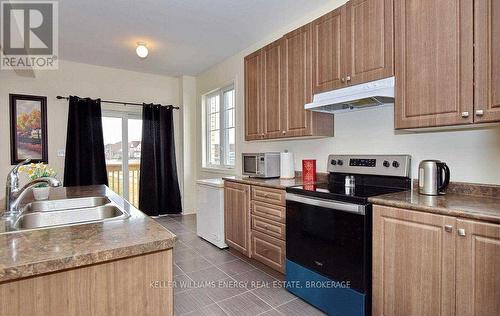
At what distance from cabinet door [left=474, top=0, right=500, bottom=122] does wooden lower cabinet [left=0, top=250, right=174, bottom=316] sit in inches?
67.7

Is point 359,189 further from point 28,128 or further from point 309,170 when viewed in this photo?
point 28,128

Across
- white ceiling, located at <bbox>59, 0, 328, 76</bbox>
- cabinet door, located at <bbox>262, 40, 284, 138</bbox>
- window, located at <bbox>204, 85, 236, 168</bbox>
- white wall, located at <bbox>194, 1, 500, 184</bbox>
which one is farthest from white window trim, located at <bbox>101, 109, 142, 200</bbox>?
cabinet door, located at <bbox>262, 40, 284, 138</bbox>

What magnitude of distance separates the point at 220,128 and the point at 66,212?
3061mm

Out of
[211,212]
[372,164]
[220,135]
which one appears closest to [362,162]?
[372,164]

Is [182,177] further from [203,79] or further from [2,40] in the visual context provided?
[2,40]

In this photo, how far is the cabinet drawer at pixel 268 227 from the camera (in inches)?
96.3

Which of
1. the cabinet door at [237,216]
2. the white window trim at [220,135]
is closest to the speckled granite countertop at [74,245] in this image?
the cabinet door at [237,216]

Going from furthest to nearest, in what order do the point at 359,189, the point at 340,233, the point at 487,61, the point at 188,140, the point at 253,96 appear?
the point at 188,140 → the point at 253,96 → the point at 359,189 → the point at 340,233 → the point at 487,61

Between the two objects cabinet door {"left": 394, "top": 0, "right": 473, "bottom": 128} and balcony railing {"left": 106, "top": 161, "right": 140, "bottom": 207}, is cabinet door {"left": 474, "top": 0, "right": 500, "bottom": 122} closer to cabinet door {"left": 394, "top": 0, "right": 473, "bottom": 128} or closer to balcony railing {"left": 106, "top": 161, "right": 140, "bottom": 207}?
cabinet door {"left": 394, "top": 0, "right": 473, "bottom": 128}

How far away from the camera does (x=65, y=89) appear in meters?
4.19

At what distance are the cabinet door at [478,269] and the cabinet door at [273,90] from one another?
5.95 ft

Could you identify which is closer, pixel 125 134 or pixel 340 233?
pixel 340 233

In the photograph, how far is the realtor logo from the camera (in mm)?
2539

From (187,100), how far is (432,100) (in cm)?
420
